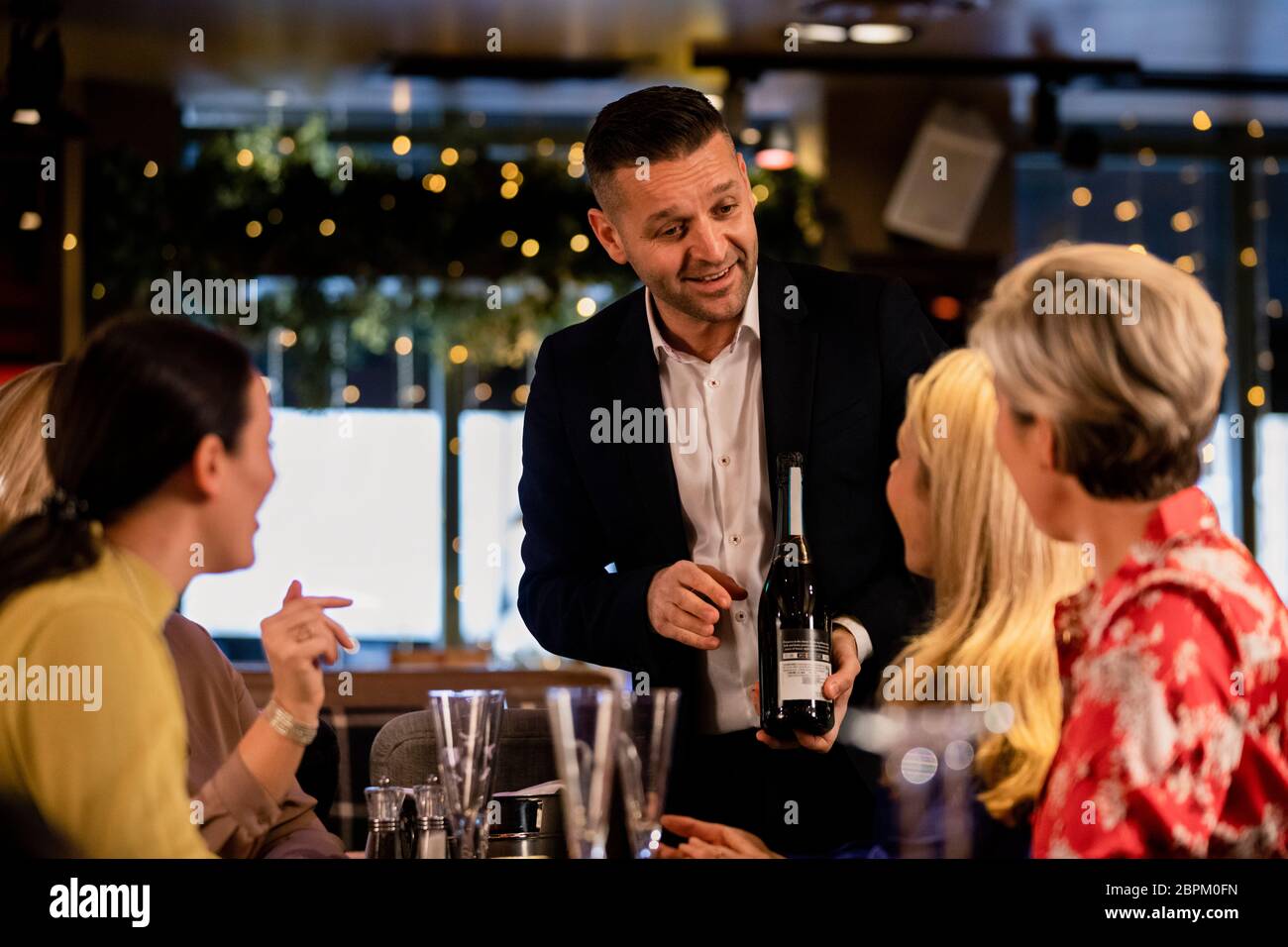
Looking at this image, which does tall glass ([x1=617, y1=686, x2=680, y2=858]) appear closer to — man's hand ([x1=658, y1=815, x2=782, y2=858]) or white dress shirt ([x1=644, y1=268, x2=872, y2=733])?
man's hand ([x1=658, y1=815, x2=782, y2=858])

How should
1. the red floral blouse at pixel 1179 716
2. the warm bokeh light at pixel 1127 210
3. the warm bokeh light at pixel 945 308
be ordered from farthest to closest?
the warm bokeh light at pixel 1127 210 → the warm bokeh light at pixel 945 308 → the red floral blouse at pixel 1179 716

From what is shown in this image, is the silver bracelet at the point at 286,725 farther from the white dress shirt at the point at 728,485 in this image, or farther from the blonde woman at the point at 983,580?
the white dress shirt at the point at 728,485

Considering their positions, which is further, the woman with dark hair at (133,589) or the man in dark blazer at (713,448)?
the man in dark blazer at (713,448)

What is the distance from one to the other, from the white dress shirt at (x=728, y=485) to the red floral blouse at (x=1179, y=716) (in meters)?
0.62

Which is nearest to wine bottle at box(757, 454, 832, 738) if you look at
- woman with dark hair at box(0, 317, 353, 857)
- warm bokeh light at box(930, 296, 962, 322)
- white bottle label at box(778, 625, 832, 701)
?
white bottle label at box(778, 625, 832, 701)

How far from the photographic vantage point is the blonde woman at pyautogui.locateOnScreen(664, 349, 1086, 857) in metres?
1.61

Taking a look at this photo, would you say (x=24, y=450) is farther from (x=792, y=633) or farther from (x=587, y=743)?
(x=792, y=633)

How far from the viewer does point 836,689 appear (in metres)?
1.77

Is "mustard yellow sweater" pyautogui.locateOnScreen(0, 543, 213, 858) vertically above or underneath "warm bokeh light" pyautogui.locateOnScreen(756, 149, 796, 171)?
underneath

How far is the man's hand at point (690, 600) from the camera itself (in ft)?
6.05

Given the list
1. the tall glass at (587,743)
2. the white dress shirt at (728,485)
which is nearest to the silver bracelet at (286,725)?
the tall glass at (587,743)

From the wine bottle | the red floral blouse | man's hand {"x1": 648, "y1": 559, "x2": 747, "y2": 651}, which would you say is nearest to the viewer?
the red floral blouse

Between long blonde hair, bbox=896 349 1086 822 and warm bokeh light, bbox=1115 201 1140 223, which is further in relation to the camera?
warm bokeh light, bbox=1115 201 1140 223

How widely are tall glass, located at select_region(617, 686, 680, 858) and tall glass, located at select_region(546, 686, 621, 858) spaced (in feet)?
0.04
